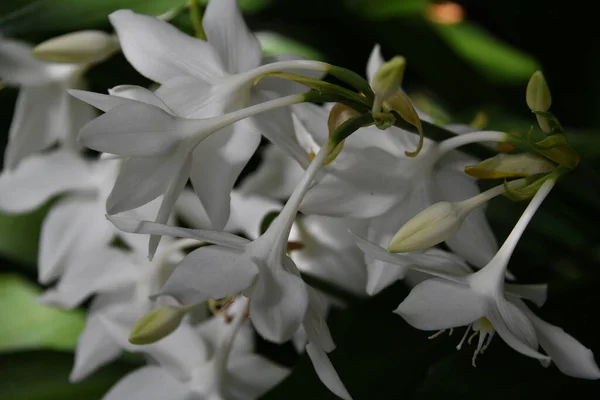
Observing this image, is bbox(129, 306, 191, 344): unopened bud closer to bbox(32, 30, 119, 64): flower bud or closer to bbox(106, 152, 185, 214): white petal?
bbox(106, 152, 185, 214): white petal

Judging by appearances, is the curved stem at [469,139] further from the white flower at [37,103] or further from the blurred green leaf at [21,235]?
the blurred green leaf at [21,235]

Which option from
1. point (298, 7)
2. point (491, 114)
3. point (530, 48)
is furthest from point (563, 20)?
point (298, 7)

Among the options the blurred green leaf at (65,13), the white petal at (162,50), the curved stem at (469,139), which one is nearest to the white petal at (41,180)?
the blurred green leaf at (65,13)

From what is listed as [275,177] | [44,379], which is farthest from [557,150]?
[44,379]

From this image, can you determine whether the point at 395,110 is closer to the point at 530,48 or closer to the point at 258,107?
the point at 258,107

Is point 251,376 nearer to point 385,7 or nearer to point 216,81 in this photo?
point 216,81
